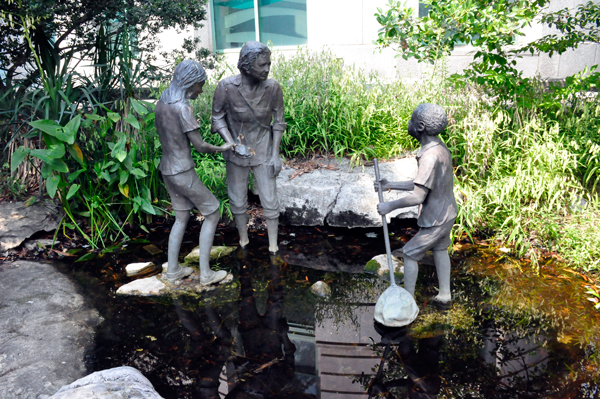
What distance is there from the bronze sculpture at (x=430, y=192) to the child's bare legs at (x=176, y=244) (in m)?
1.74

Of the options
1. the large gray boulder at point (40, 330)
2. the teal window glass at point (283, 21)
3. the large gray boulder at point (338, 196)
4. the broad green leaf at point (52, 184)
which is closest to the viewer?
the large gray boulder at point (40, 330)

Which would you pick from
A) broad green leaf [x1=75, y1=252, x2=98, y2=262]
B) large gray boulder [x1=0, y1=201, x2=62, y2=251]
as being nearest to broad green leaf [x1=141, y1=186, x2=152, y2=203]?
broad green leaf [x1=75, y1=252, x2=98, y2=262]

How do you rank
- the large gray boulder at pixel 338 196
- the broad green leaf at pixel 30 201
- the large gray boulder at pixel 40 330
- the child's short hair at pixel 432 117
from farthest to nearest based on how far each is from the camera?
the large gray boulder at pixel 338 196
the broad green leaf at pixel 30 201
the child's short hair at pixel 432 117
the large gray boulder at pixel 40 330

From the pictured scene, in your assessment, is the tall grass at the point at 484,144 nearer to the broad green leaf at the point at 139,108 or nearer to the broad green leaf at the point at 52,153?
the broad green leaf at the point at 139,108

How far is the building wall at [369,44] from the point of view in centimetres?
844

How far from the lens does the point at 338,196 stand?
5.28m

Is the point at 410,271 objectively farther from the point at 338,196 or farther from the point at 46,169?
the point at 46,169

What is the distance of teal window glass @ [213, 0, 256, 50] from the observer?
9586mm

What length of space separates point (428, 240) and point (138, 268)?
102 inches

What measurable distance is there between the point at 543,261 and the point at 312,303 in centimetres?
224

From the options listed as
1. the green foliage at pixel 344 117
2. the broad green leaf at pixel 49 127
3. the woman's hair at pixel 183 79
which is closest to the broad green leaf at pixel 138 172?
the broad green leaf at pixel 49 127

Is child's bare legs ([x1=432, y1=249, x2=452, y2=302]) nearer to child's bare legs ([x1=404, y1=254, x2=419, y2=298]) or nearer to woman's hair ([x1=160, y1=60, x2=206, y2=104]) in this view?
child's bare legs ([x1=404, y1=254, x2=419, y2=298])

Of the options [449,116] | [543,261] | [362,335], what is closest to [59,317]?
[362,335]

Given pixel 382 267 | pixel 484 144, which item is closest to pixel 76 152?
pixel 382 267
